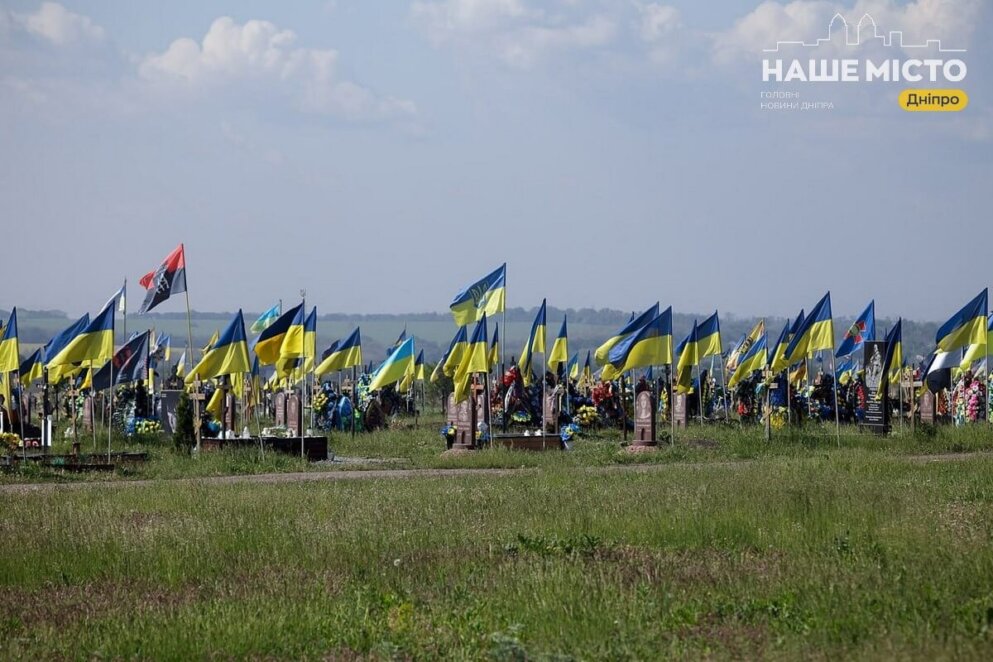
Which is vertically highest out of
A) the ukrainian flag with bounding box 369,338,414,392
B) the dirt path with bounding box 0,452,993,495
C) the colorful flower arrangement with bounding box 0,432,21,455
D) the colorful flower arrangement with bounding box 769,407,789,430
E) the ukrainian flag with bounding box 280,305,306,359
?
the ukrainian flag with bounding box 280,305,306,359

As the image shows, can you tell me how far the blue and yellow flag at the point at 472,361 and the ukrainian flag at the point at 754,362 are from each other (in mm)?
10209

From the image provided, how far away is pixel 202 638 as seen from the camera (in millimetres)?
9883

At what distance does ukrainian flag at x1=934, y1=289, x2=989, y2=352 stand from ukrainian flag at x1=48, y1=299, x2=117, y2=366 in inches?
735

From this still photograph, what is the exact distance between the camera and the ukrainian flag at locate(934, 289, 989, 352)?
31734 mm

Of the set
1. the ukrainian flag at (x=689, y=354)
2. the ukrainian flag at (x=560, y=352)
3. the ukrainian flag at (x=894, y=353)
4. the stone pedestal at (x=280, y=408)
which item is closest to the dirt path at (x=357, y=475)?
the ukrainian flag at (x=894, y=353)

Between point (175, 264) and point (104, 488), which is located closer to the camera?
point (104, 488)

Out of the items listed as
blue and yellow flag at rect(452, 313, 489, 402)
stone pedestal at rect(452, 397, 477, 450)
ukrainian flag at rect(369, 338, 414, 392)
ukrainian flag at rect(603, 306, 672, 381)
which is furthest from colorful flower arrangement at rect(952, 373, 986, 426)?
ukrainian flag at rect(369, 338, 414, 392)

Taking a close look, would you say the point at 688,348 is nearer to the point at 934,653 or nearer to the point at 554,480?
the point at 554,480

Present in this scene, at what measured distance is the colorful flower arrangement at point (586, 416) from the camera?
40.3 metres

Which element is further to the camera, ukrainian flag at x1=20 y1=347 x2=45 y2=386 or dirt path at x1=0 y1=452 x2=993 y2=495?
ukrainian flag at x1=20 y1=347 x2=45 y2=386

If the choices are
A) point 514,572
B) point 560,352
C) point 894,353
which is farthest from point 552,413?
point 514,572

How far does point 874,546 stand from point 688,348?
23943 millimetres

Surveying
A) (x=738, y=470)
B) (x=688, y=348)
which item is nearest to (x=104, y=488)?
(x=738, y=470)

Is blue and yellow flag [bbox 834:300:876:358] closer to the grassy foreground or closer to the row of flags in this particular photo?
the row of flags
